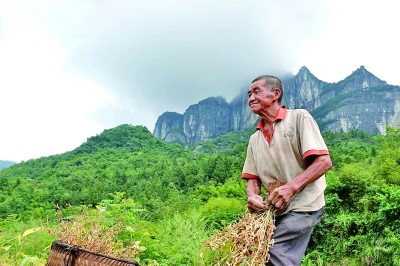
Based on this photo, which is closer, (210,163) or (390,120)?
(210,163)

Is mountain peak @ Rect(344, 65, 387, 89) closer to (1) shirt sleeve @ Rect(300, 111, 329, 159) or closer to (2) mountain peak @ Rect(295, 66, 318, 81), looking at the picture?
(2) mountain peak @ Rect(295, 66, 318, 81)

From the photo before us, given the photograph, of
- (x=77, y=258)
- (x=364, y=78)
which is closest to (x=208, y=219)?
(x=77, y=258)

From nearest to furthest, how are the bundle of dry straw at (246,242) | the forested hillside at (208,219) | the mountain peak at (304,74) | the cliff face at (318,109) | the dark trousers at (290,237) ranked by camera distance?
the bundle of dry straw at (246,242) < the dark trousers at (290,237) < the forested hillside at (208,219) < the cliff face at (318,109) < the mountain peak at (304,74)

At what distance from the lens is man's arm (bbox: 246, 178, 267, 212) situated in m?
2.01

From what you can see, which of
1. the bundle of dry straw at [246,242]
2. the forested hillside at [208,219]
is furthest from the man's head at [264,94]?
the forested hillside at [208,219]

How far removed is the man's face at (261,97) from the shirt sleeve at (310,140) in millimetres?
223

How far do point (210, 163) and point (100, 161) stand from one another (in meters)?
34.9

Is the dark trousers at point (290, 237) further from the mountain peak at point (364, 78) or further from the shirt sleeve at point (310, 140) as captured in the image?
the mountain peak at point (364, 78)

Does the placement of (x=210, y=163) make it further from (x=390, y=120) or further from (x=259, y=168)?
(x=390, y=120)

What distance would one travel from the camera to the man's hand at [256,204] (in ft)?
6.57

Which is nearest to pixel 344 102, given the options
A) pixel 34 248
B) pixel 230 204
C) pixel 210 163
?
pixel 210 163

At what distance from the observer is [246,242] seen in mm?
1833

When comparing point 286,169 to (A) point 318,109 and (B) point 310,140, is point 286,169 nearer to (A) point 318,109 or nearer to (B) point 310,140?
(B) point 310,140

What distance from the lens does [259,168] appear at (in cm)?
224
